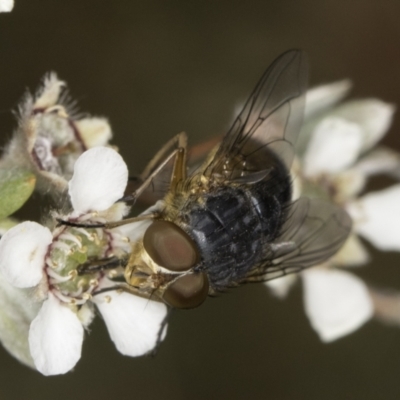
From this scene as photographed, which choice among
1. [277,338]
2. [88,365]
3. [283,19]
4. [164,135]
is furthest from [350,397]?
[283,19]

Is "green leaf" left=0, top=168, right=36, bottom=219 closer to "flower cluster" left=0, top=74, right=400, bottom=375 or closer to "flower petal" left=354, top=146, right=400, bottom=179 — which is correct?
"flower cluster" left=0, top=74, right=400, bottom=375

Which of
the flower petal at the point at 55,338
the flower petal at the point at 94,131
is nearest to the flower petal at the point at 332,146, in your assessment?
the flower petal at the point at 94,131

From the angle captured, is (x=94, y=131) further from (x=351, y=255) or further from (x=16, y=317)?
(x=351, y=255)

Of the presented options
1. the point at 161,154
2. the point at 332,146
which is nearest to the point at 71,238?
the point at 161,154

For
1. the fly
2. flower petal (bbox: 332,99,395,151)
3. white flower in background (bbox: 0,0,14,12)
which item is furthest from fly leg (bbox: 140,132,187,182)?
flower petal (bbox: 332,99,395,151)

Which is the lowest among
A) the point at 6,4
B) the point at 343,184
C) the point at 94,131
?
the point at 343,184

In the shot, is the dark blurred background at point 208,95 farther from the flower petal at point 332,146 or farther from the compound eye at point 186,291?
the compound eye at point 186,291

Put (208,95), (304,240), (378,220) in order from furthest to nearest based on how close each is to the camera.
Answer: (208,95)
(378,220)
(304,240)
